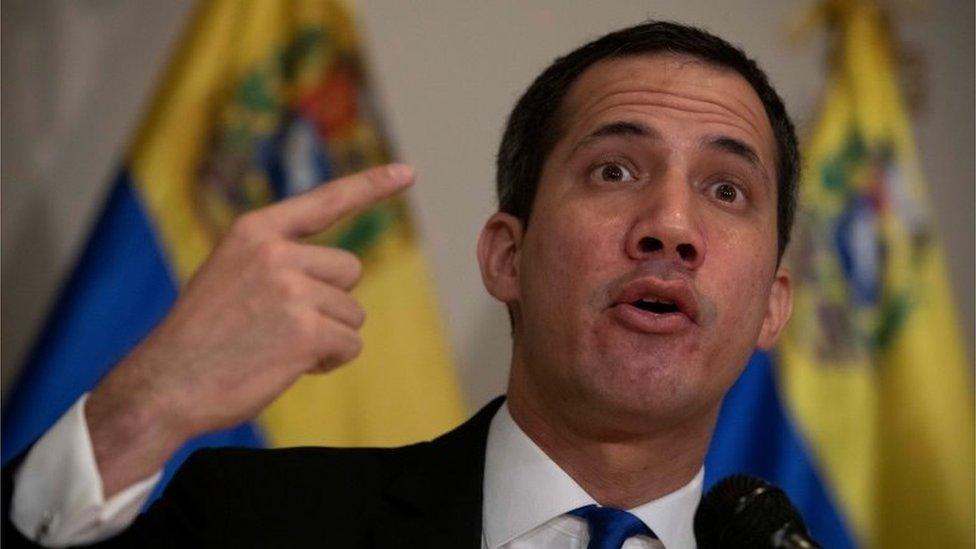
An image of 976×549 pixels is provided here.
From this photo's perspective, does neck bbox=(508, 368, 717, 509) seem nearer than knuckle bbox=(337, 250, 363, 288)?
No

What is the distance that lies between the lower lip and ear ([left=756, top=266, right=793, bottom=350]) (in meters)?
0.36

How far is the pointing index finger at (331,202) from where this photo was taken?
51.9 inches

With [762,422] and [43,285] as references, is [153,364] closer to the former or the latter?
[43,285]

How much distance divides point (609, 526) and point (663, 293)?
0.32 metres

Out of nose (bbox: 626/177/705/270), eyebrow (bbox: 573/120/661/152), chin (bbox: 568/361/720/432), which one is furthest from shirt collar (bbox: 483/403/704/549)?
eyebrow (bbox: 573/120/661/152)

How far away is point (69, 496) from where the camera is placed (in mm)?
1285

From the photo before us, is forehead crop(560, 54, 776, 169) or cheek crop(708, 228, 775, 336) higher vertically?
forehead crop(560, 54, 776, 169)

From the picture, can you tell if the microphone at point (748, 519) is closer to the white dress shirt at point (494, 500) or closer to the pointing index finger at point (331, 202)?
the white dress shirt at point (494, 500)

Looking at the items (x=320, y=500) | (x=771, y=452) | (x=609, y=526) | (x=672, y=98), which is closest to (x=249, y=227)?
(x=320, y=500)

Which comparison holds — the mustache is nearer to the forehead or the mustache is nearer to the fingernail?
the forehead

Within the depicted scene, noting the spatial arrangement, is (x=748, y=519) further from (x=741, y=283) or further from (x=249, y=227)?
(x=249, y=227)

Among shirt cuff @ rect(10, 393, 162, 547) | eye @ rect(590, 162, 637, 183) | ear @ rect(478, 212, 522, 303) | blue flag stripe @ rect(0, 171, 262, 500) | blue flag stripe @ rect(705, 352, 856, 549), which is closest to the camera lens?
shirt cuff @ rect(10, 393, 162, 547)

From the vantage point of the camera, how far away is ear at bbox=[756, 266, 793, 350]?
207 centimetres

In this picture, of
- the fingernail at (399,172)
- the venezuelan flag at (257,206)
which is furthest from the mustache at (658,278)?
the venezuelan flag at (257,206)
